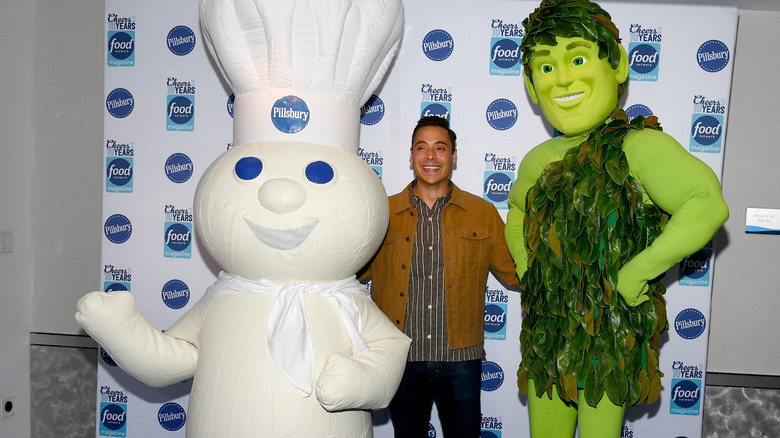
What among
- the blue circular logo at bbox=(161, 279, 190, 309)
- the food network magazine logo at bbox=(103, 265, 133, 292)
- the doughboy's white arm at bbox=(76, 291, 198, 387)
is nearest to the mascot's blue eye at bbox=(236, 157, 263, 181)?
the doughboy's white arm at bbox=(76, 291, 198, 387)

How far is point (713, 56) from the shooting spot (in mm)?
2957

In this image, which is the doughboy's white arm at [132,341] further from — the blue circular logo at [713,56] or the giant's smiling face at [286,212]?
the blue circular logo at [713,56]

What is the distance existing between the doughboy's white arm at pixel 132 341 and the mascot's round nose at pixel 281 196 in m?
0.66

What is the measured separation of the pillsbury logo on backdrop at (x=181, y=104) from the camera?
3158 mm

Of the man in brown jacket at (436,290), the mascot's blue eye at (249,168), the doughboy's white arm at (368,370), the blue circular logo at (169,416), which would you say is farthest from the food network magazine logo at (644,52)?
A: the blue circular logo at (169,416)

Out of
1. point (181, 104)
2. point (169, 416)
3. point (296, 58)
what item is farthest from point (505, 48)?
point (169, 416)

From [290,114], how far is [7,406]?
2.98 m

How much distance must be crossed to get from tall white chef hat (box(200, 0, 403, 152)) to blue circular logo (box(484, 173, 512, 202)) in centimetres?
108

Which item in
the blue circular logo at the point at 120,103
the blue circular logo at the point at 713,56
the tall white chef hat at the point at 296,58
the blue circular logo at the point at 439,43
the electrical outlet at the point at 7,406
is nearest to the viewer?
the tall white chef hat at the point at 296,58

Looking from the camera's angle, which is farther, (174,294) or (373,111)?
(174,294)

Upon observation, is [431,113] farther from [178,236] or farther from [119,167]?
[119,167]

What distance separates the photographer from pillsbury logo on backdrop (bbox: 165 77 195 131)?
3.16 m

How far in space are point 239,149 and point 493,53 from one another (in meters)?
1.58

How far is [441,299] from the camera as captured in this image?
261 centimetres
